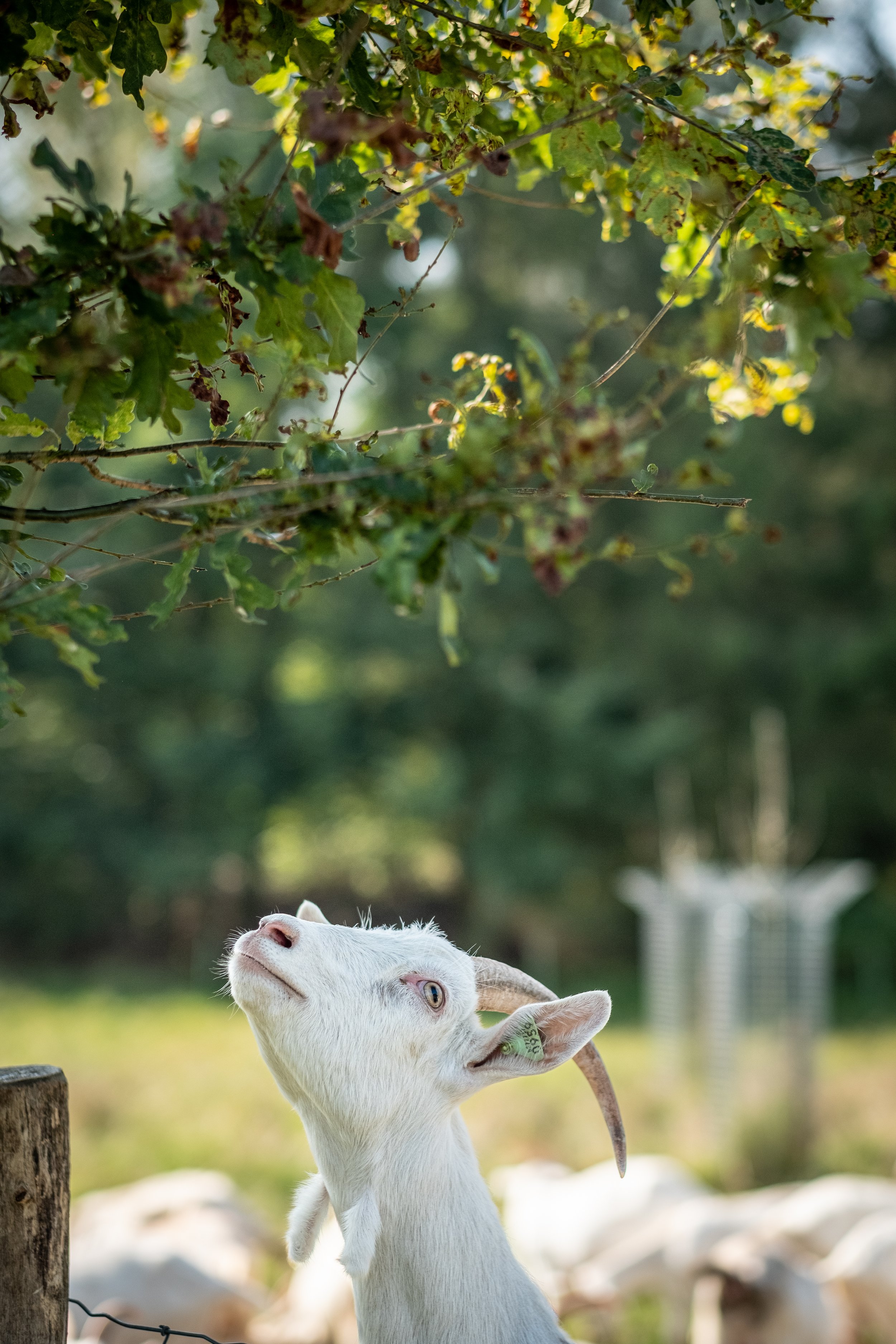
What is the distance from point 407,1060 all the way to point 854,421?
13.4 m

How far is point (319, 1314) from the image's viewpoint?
376cm

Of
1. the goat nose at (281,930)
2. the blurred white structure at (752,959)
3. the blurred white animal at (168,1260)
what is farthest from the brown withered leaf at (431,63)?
the blurred white structure at (752,959)

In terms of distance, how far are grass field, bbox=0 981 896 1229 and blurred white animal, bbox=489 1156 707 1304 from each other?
1.25 meters

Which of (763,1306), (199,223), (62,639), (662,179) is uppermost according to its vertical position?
(662,179)

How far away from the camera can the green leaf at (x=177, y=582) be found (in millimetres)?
1244

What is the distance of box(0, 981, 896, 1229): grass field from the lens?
6.24 meters

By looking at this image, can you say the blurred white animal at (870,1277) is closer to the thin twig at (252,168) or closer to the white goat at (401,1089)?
the white goat at (401,1089)

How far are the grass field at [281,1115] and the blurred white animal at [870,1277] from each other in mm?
1809

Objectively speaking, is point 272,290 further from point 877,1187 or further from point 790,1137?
point 790,1137

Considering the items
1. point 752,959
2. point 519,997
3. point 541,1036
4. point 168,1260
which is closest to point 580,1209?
point 168,1260

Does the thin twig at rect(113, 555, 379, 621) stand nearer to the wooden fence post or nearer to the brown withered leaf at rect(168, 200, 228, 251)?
the brown withered leaf at rect(168, 200, 228, 251)

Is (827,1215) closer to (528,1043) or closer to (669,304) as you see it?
(528,1043)

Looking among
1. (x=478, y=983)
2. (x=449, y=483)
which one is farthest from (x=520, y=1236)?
(x=449, y=483)

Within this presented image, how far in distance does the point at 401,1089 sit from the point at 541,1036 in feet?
0.71
